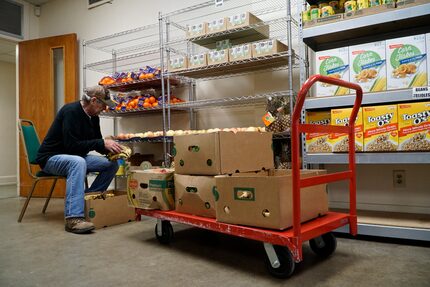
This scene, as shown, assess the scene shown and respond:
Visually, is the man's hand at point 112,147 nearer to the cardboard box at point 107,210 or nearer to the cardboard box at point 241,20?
the cardboard box at point 107,210

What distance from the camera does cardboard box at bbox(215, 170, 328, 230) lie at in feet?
4.92

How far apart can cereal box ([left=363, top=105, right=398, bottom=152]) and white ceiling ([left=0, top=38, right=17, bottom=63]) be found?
514 centimetres

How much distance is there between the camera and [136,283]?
151cm

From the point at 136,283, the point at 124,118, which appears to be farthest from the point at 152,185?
the point at 124,118

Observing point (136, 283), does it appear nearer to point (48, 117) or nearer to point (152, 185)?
point (152, 185)

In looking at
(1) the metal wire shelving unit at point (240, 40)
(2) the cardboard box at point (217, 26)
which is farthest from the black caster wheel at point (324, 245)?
(2) the cardboard box at point (217, 26)

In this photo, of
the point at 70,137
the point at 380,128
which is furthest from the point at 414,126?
the point at 70,137

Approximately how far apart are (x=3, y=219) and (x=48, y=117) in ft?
6.56

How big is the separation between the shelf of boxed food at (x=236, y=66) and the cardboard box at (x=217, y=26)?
0.26 meters

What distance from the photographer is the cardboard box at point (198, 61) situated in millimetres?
3039

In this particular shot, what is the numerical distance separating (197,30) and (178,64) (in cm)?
37

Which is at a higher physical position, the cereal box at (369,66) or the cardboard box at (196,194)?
the cereal box at (369,66)

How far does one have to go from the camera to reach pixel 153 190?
2129mm

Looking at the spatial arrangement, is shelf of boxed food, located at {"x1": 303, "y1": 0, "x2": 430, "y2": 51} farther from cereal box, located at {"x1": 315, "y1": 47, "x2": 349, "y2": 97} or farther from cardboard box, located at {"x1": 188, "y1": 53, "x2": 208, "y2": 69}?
cardboard box, located at {"x1": 188, "y1": 53, "x2": 208, "y2": 69}
